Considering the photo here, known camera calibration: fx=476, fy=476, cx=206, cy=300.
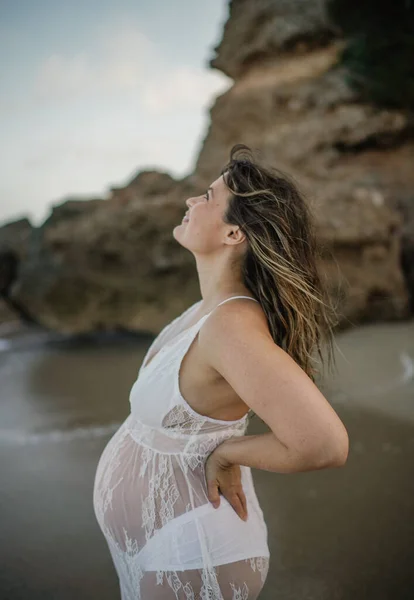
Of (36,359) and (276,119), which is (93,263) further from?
(276,119)

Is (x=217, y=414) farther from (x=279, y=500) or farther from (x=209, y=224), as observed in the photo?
(x=279, y=500)

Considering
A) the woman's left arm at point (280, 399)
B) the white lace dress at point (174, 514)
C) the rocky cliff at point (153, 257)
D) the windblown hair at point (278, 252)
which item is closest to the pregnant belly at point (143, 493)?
the white lace dress at point (174, 514)

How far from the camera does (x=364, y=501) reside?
2.70 metres

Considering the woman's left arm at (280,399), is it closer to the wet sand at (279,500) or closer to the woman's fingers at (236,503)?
the woman's fingers at (236,503)

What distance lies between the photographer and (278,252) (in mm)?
1444

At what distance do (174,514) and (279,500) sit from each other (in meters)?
1.59

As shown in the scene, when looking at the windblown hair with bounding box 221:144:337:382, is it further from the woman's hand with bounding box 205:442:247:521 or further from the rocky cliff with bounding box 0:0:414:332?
the rocky cliff with bounding box 0:0:414:332

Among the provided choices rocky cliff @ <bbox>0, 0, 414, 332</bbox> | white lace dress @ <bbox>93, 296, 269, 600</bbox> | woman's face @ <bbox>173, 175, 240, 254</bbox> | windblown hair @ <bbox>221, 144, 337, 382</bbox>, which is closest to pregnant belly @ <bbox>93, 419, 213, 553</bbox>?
white lace dress @ <bbox>93, 296, 269, 600</bbox>

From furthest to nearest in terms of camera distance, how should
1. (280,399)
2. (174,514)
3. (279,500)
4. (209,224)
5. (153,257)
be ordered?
(153,257) < (279,500) < (209,224) < (174,514) < (280,399)

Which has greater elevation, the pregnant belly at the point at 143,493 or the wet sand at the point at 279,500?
the pregnant belly at the point at 143,493

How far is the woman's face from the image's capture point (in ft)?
4.95

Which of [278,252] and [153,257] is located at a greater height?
[278,252]

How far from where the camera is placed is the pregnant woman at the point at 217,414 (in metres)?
1.27

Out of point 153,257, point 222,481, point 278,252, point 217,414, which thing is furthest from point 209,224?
point 153,257
